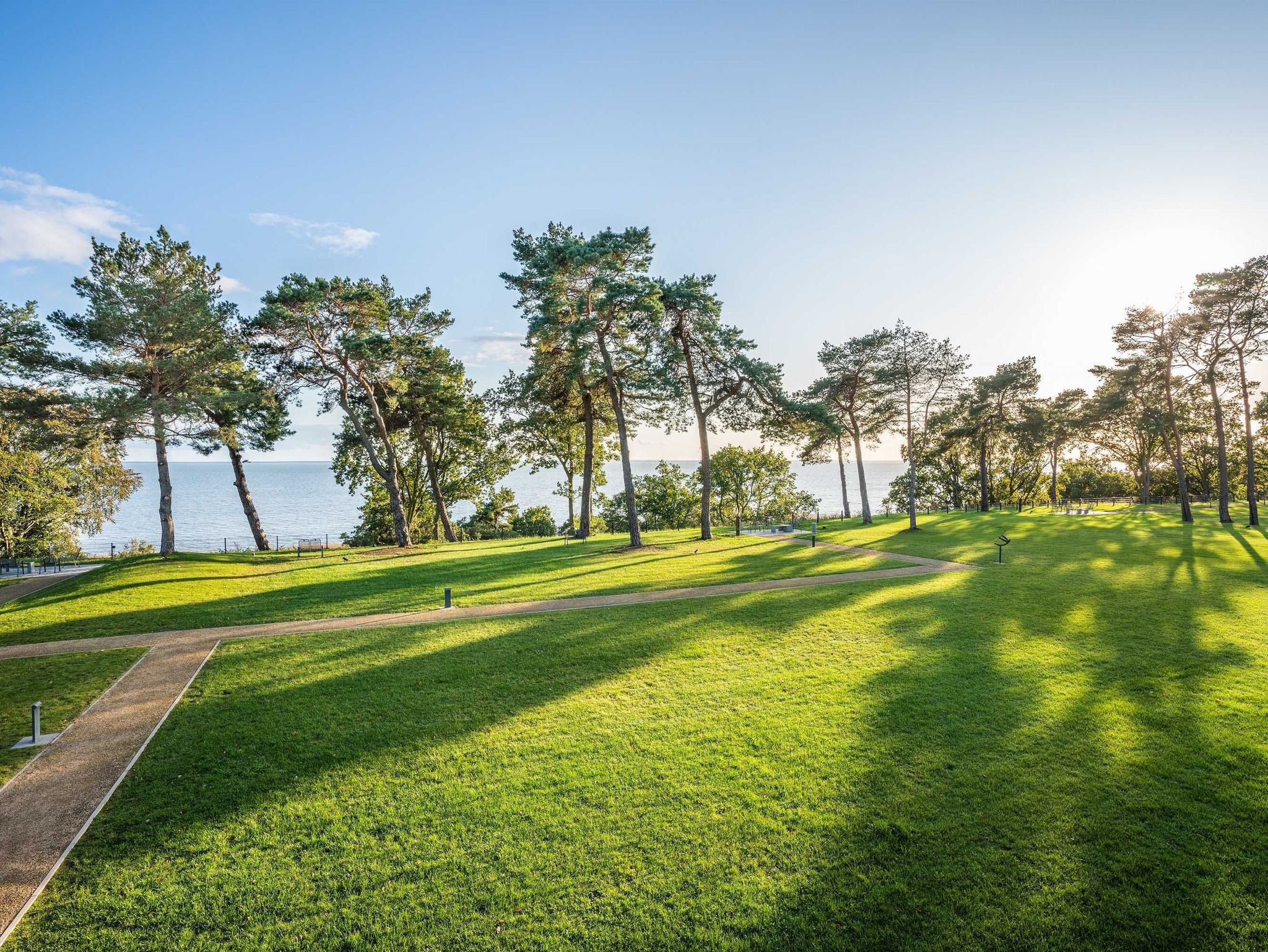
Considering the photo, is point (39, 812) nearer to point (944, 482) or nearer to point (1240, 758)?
point (1240, 758)

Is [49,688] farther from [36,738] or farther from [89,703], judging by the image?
[36,738]

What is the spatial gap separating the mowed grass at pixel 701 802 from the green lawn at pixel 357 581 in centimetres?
454

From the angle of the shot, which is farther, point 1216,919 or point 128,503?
point 128,503

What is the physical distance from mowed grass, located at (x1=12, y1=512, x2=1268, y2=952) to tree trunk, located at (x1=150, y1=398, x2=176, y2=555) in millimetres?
15671

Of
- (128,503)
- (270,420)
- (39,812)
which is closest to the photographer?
(39,812)

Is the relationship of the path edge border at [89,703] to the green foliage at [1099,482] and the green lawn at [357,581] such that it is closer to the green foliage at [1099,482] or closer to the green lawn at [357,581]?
the green lawn at [357,581]

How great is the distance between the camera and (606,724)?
709 cm

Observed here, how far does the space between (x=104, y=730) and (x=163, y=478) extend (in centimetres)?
1906

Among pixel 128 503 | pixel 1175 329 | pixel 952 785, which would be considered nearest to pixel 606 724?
pixel 952 785

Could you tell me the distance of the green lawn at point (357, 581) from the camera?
13266 mm

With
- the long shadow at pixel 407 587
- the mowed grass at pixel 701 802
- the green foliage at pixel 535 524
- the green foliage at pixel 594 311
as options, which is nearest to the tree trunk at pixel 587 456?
the green foliage at pixel 594 311

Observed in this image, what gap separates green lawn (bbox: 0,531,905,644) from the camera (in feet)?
43.5

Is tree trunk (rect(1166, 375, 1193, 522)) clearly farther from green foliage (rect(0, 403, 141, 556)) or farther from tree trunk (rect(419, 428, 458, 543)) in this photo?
green foliage (rect(0, 403, 141, 556))

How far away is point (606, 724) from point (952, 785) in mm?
3918
